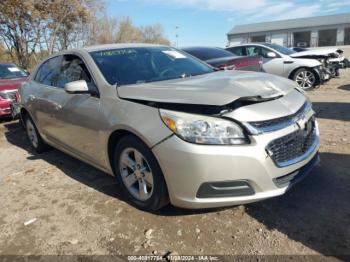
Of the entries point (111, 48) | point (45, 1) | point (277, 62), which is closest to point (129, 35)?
point (45, 1)

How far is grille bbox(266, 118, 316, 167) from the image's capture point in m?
2.73

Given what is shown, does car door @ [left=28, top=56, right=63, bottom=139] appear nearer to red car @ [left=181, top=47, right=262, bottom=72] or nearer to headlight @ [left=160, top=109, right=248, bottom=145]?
headlight @ [left=160, top=109, right=248, bottom=145]

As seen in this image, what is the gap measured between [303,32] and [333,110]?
165 ft

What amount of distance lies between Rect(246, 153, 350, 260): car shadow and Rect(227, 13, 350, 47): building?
168 feet

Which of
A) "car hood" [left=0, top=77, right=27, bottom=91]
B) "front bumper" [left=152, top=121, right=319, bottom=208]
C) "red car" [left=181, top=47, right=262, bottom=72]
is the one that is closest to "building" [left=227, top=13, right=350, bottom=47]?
"red car" [left=181, top=47, right=262, bottom=72]

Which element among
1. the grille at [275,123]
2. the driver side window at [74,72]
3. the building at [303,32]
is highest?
the driver side window at [74,72]

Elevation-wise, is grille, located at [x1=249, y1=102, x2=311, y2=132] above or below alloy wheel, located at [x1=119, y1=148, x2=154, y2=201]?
above

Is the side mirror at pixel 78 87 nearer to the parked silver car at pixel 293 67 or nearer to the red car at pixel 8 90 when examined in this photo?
the red car at pixel 8 90

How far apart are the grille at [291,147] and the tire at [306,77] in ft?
24.8

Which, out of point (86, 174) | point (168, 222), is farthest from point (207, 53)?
point (168, 222)

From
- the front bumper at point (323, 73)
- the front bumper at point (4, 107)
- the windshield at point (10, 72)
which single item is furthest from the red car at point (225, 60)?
the windshield at point (10, 72)

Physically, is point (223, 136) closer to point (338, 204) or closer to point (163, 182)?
point (163, 182)

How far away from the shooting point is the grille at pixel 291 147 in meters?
2.73

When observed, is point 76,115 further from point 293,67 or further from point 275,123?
point 293,67
